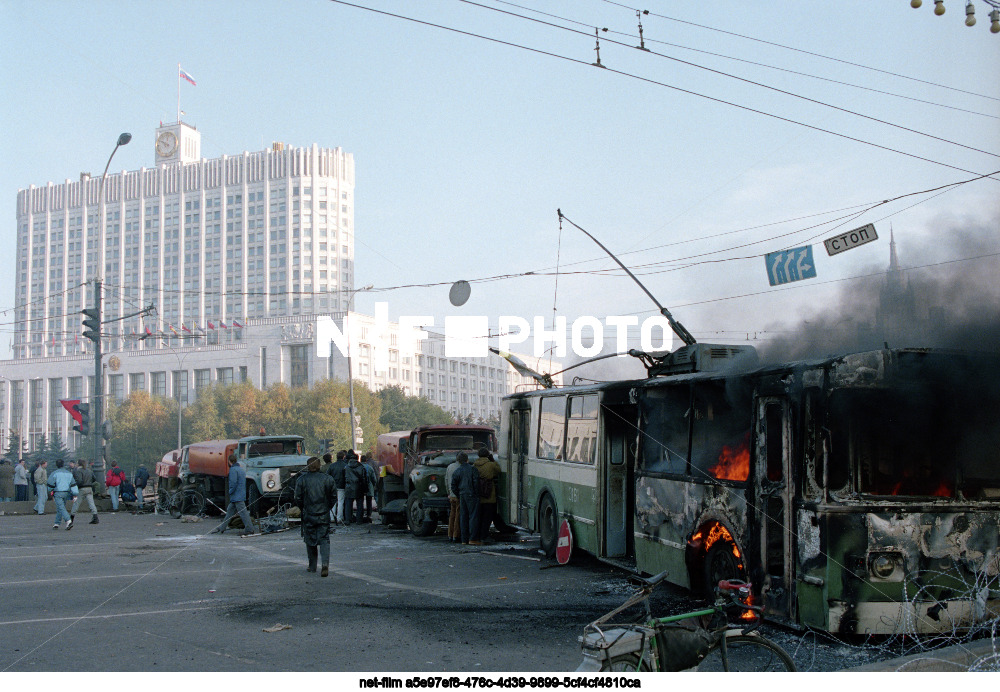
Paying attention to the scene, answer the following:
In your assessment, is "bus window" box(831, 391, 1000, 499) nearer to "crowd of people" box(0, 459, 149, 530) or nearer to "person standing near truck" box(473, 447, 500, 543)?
"person standing near truck" box(473, 447, 500, 543)

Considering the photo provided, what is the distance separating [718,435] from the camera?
8.86m

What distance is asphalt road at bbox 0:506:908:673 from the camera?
688 centimetres

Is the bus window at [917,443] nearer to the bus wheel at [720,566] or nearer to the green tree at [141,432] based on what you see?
the bus wheel at [720,566]

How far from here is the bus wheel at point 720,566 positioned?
8.20 meters

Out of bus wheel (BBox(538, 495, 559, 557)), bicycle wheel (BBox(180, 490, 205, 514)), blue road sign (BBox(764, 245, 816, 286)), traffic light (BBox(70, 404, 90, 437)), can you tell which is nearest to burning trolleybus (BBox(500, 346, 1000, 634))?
bus wheel (BBox(538, 495, 559, 557))

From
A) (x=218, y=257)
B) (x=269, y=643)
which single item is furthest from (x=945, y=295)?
(x=218, y=257)

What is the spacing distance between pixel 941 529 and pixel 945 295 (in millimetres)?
3038

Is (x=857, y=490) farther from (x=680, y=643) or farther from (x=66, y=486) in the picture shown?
(x=66, y=486)

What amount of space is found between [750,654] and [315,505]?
7466 mm

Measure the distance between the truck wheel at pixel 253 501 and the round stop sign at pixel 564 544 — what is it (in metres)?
10.2

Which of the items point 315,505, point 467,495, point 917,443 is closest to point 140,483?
point 467,495

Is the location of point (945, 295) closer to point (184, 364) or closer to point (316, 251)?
point (184, 364)

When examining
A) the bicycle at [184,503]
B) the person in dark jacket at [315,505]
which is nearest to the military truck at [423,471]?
the person in dark jacket at [315,505]

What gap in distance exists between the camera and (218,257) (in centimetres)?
15588
